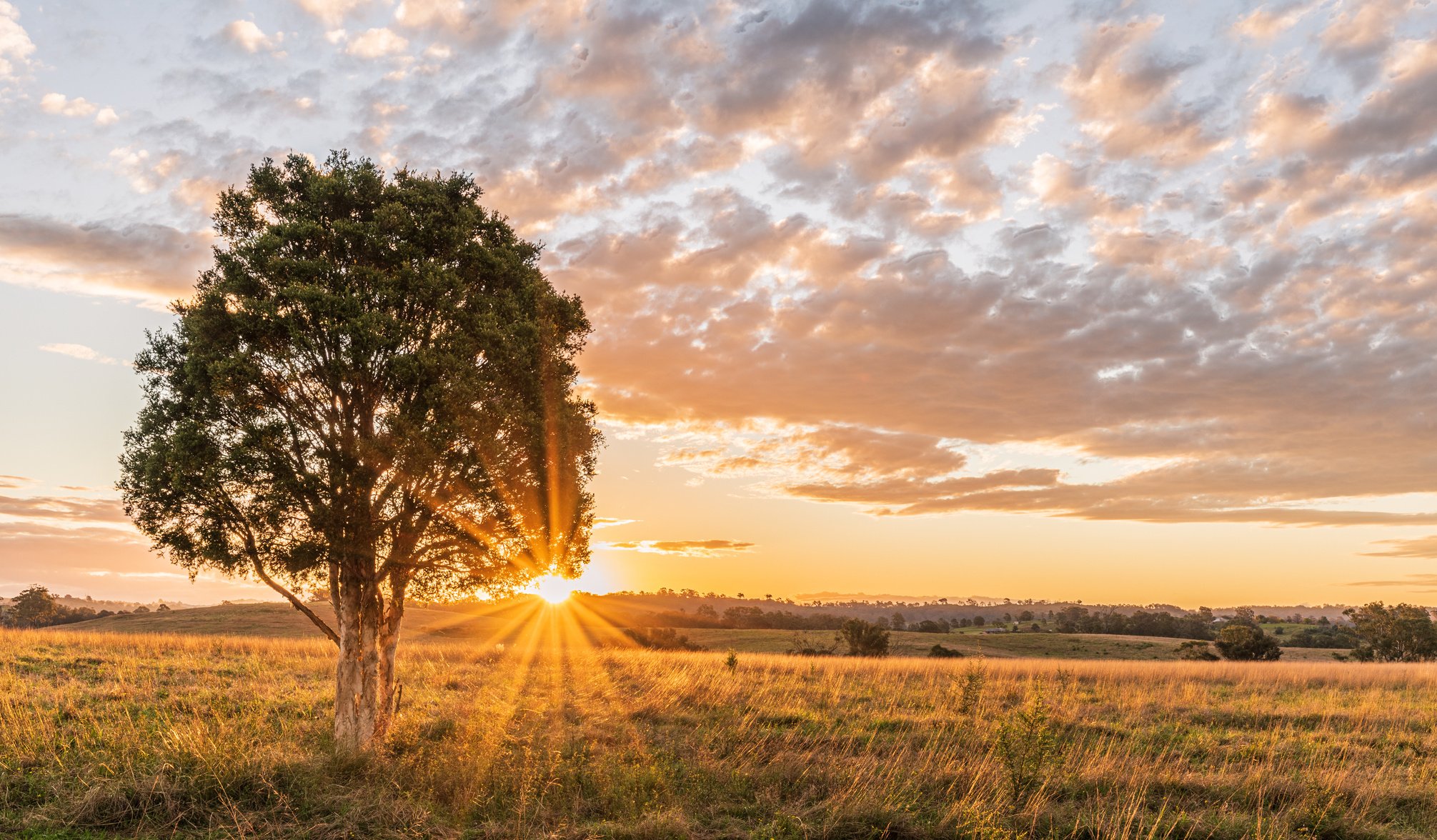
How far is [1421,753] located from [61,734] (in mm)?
31491

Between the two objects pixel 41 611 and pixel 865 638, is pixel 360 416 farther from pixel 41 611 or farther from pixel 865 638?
pixel 41 611

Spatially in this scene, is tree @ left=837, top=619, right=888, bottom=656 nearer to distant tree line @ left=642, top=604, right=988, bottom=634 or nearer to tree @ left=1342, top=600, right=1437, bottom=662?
distant tree line @ left=642, top=604, right=988, bottom=634

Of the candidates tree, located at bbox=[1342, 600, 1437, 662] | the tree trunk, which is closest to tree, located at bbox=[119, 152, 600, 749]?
the tree trunk

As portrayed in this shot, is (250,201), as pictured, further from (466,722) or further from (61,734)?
(466,722)

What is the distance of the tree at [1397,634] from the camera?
72.6 metres

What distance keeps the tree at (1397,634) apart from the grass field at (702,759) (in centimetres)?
5968

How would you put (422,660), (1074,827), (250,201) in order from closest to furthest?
(1074,827) → (250,201) → (422,660)

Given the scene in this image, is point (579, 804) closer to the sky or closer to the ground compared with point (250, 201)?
closer to the ground

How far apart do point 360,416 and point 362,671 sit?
539 cm

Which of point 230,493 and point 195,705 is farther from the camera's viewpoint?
point 195,705

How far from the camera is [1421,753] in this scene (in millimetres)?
18984

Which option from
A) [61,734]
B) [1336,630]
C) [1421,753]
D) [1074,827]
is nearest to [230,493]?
[61,734]

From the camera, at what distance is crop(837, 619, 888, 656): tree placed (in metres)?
67.4

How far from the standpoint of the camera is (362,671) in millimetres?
15609
